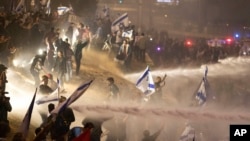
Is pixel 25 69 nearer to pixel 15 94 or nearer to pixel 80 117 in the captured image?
pixel 15 94

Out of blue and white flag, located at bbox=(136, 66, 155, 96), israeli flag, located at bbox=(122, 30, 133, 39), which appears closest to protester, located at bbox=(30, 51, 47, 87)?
blue and white flag, located at bbox=(136, 66, 155, 96)

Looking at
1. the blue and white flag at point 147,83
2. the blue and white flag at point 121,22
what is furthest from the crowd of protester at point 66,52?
the blue and white flag at point 147,83

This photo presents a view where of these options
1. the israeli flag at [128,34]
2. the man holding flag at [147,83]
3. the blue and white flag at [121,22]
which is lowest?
the man holding flag at [147,83]

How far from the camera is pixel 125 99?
75.2 feet

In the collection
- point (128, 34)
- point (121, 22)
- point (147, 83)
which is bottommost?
point (147, 83)

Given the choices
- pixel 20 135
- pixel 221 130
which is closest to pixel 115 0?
pixel 221 130

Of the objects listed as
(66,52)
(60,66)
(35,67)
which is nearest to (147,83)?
(66,52)

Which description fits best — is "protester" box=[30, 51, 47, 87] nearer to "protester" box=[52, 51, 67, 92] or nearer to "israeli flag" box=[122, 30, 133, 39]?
"protester" box=[52, 51, 67, 92]

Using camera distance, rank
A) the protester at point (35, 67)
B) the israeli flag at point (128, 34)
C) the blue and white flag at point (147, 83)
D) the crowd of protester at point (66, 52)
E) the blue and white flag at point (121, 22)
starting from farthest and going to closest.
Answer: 1. the israeli flag at point (128, 34)
2. the blue and white flag at point (121, 22)
3. the blue and white flag at point (147, 83)
4. the protester at point (35, 67)
5. the crowd of protester at point (66, 52)

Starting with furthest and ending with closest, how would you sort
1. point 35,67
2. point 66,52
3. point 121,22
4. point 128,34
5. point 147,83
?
1. point 128,34
2. point 121,22
3. point 66,52
4. point 147,83
5. point 35,67

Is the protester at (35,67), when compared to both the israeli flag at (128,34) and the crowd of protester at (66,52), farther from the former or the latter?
the israeli flag at (128,34)

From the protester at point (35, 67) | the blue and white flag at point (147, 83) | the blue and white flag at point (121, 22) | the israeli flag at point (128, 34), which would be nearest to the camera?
the protester at point (35, 67)

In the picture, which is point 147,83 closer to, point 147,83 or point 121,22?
point 147,83

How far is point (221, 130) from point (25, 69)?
10.2m
